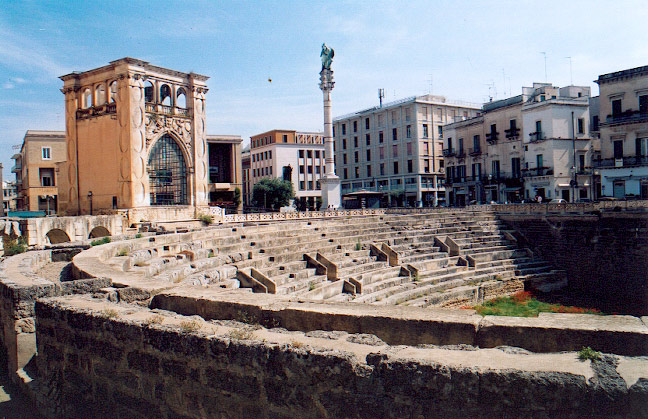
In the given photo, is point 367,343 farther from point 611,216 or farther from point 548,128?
point 548,128

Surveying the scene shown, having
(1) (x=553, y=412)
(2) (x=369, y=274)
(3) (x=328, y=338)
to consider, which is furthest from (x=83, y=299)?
(2) (x=369, y=274)

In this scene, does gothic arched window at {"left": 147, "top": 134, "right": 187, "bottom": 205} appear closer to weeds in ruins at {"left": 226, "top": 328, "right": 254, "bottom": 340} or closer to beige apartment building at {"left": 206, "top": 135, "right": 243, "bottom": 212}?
beige apartment building at {"left": 206, "top": 135, "right": 243, "bottom": 212}

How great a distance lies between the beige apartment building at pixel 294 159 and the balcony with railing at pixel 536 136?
99.7 feet

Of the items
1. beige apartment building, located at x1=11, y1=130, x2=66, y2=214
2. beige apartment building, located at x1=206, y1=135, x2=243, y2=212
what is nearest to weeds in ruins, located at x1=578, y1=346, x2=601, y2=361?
beige apartment building, located at x1=11, y1=130, x2=66, y2=214

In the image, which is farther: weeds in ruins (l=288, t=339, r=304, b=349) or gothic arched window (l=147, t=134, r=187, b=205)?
gothic arched window (l=147, t=134, r=187, b=205)

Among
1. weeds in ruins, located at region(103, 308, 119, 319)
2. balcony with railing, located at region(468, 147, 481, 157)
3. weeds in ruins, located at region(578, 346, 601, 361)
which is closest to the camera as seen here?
weeds in ruins, located at region(578, 346, 601, 361)

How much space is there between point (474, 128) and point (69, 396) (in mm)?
41086

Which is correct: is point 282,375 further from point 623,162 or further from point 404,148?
point 404,148

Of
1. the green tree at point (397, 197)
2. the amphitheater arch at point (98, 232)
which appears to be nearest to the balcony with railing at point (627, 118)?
the green tree at point (397, 197)

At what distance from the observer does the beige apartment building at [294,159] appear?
209ft

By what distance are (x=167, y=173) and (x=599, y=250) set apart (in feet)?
78.5

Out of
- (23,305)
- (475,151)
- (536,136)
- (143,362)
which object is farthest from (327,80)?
(143,362)

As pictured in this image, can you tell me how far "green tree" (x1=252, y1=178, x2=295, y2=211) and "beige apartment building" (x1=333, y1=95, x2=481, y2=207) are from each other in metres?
7.85

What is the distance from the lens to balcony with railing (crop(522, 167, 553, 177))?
1404 inches
